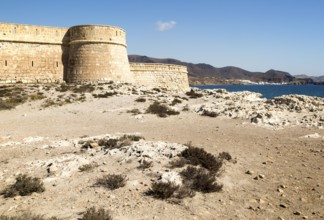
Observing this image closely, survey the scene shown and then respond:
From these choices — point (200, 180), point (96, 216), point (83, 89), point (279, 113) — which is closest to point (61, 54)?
point (83, 89)

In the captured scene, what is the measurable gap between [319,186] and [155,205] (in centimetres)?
392

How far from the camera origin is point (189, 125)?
47.3 ft

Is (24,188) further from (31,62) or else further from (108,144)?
(31,62)

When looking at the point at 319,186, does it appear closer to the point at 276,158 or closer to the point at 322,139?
the point at 276,158

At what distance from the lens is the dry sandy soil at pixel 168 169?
550cm

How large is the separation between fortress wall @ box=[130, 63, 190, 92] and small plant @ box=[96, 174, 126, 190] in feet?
99.3

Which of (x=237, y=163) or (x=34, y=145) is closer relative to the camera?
(x=237, y=163)

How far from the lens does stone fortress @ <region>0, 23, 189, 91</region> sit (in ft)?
94.0

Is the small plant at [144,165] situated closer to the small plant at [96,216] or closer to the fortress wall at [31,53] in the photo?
the small plant at [96,216]

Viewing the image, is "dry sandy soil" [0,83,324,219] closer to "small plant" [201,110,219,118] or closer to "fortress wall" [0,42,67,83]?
"small plant" [201,110,219,118]

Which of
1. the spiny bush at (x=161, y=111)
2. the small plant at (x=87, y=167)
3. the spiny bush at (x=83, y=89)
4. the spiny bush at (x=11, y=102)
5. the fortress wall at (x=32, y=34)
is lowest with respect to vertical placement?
the spiny bush at (x=11, y=102)

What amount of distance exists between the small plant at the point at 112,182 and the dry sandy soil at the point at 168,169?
0.16 metres

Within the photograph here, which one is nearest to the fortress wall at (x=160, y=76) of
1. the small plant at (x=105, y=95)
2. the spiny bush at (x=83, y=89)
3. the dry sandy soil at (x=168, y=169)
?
the spiny bush at (x=83, y=89)

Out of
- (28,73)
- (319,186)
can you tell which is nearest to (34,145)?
(319,186)
